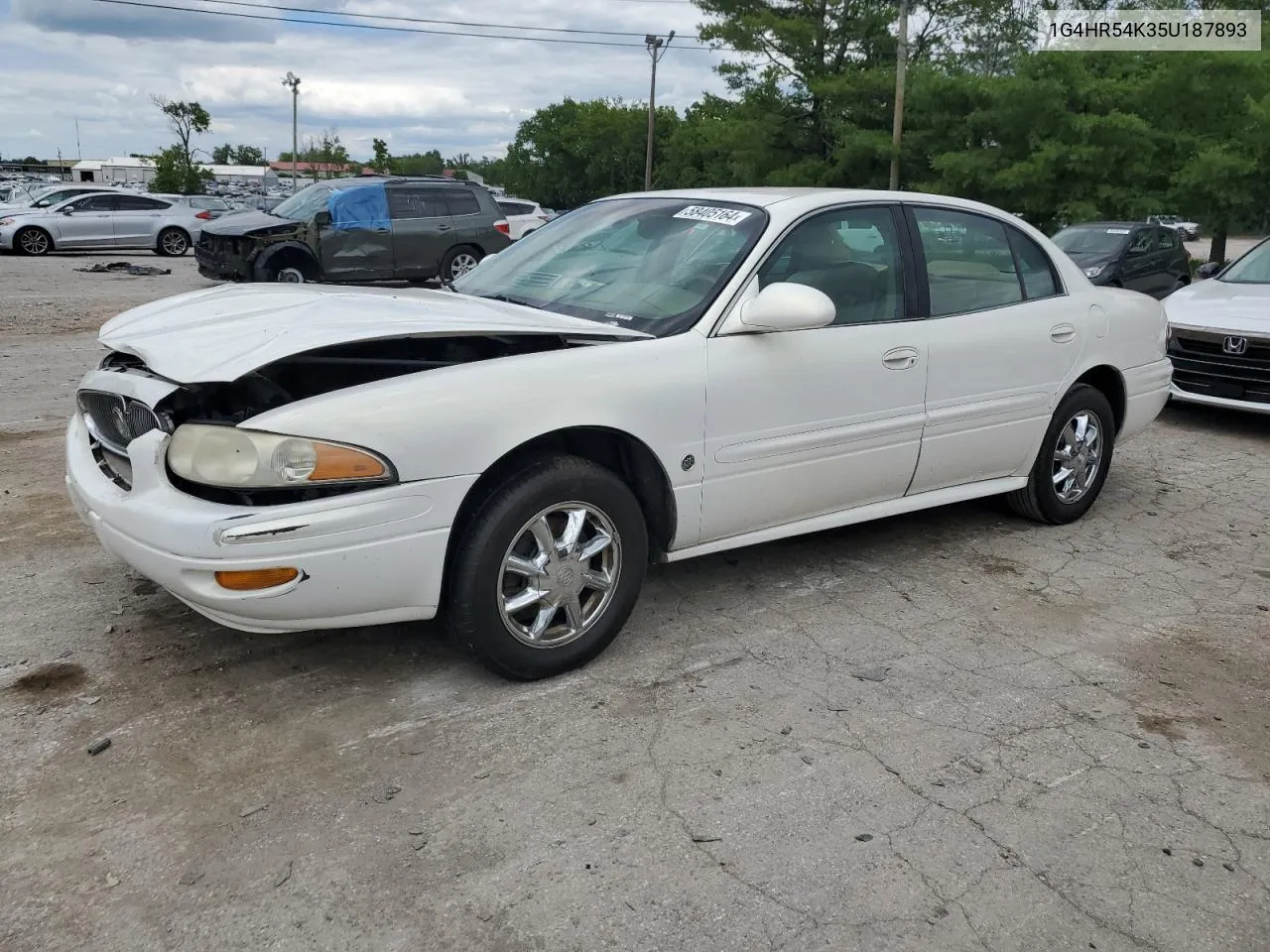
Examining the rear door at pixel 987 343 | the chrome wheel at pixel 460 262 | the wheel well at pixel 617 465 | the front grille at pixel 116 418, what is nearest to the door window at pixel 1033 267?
the rear door at pixel 987 343

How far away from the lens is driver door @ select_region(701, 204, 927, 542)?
3.76m

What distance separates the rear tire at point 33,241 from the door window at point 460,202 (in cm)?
1083

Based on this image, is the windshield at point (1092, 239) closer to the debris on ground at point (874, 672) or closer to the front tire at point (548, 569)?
the debris on ground at point (874, 672)

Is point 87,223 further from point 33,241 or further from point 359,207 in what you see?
point 359,207

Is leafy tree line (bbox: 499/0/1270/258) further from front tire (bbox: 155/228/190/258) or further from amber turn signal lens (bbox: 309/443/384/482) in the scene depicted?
amber turn signal lens (bbox: 309/443/384/482)

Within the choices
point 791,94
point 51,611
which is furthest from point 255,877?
point 791,94

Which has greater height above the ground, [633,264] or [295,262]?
[633,264]

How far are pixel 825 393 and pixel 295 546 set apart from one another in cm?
202

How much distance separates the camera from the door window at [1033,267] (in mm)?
4930

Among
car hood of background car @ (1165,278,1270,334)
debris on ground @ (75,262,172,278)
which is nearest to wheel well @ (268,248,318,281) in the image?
debris on ground @ (75,262,172,278)

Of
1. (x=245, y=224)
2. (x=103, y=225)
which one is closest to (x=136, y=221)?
(x=103, y=225)

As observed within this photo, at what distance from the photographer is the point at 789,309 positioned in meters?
3.60

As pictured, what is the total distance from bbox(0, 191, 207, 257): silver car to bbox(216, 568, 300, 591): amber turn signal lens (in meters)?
20.8

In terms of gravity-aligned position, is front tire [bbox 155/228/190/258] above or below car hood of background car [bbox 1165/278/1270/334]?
below
